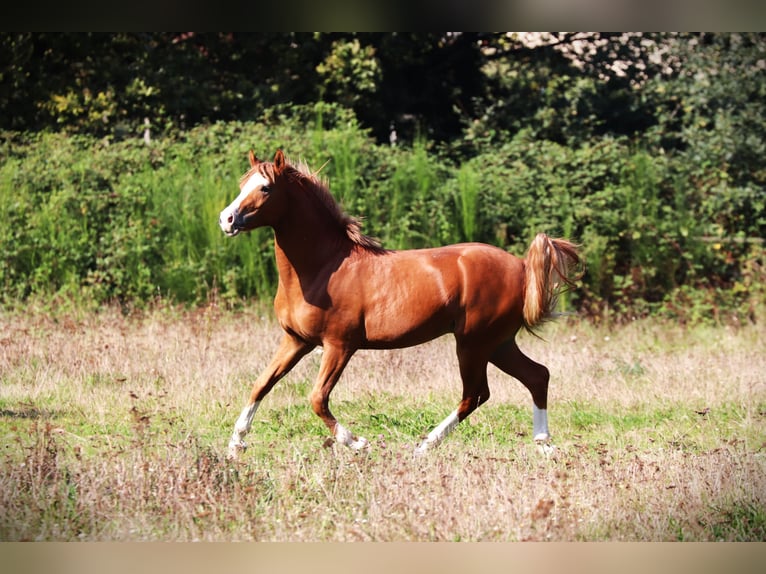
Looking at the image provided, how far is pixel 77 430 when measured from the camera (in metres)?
7.04

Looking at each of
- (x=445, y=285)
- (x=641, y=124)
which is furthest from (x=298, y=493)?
(x=641, y=124)

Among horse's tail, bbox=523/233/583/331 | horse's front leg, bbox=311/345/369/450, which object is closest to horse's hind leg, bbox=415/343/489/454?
horse's tail, bbox=523/233/583/331

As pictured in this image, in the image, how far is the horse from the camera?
6336mm

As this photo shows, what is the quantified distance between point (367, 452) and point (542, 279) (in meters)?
1.69

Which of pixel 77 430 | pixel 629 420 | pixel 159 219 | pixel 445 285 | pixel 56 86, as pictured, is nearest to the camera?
pixel 445 285

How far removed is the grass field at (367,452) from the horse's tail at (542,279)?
3.10 ft

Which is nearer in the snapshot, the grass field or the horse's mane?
the grass field

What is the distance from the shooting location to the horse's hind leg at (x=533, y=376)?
675 centimetres

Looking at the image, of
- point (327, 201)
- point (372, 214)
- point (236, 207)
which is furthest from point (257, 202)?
point (372, 214)

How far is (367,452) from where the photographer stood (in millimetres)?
6156

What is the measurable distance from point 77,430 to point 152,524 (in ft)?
6.84

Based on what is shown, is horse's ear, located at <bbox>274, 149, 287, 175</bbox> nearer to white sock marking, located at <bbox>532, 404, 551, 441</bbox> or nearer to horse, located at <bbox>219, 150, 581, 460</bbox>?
horse, located at <bbox>219, 150, 581, 460</bbox>

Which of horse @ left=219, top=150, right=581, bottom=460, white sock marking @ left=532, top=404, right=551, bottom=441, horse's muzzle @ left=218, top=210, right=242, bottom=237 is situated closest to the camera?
horse's muzzle @ left=218, top=210, right=242, bottom=237

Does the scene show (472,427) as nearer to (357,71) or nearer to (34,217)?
(34,217)
